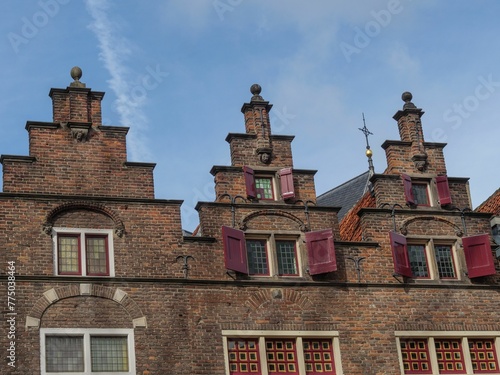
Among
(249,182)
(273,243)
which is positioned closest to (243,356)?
(273,243)

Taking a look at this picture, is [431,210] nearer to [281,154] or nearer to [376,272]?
[376,272]

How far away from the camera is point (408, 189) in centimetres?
2844

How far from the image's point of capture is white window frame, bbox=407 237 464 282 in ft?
90.1

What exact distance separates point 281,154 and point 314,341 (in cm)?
526

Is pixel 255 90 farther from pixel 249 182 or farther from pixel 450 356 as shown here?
pixel 450 356

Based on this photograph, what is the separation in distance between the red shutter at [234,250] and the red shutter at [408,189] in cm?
493

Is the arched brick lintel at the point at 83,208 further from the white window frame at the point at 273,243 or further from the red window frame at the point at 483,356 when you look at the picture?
the red window frame at the point at 483,356

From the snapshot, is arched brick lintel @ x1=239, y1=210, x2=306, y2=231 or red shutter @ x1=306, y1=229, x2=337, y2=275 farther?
arched brick lintel @ x1=239, y1=210, x2=306, y2=231

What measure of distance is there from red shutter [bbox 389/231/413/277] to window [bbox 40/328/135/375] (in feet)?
23.6

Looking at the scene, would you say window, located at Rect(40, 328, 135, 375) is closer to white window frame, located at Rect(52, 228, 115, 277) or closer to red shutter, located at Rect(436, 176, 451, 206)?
white window frame, located at Rect(52, 228, 115, 277)

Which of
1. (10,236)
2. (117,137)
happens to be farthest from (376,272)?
(10,236)

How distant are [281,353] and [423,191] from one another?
666 cm

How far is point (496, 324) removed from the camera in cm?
2706

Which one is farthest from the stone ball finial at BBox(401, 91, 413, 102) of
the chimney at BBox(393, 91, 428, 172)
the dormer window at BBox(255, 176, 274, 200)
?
the dormer window at BBox(255, 176, 274, 200)
